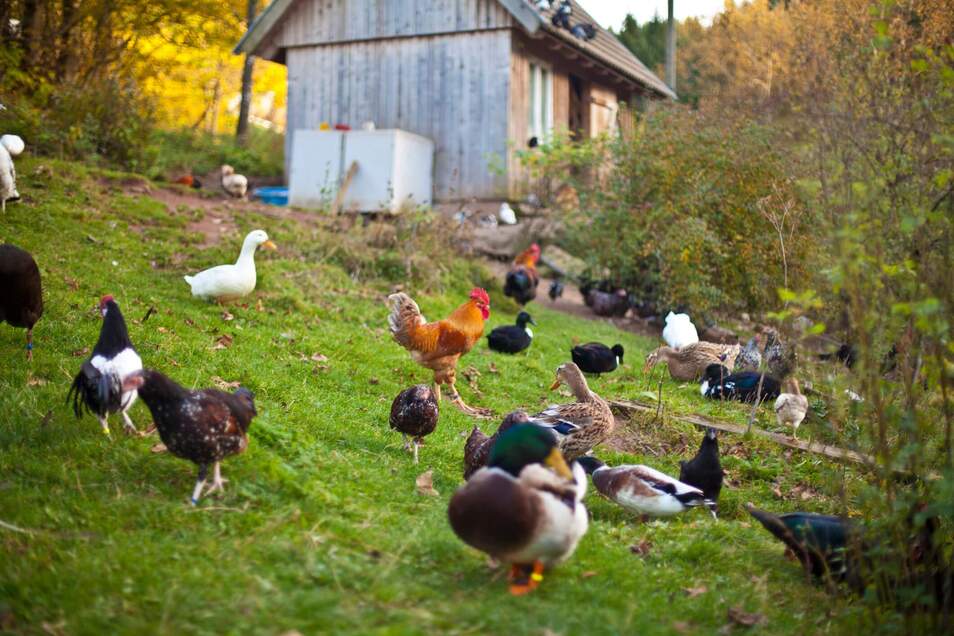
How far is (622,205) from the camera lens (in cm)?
1680

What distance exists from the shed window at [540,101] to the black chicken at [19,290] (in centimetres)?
1550

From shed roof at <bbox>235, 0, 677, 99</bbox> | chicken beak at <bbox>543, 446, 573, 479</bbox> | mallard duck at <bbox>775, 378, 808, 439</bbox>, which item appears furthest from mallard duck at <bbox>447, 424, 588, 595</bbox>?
shed roof at <bbox>235, 0, 677, 99</bbox>

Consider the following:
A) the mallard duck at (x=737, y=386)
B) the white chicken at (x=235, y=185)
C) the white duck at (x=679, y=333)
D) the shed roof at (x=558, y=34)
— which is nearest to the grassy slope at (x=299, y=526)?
the mallard duck at (x=737, y=386)

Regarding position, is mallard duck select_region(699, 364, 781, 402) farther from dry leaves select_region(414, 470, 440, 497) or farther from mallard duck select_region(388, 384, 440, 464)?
dry leaves select_region(414, 470, 440, 497)

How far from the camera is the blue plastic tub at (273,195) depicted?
2123cm

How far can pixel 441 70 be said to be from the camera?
21.0 metres

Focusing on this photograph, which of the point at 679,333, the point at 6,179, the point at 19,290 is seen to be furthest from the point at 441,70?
the point at 19,290

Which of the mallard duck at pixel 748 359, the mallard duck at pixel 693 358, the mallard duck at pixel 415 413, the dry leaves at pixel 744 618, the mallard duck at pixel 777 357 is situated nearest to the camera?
the dry leaves at pixel 744 618

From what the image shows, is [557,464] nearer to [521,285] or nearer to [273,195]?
[521,285]

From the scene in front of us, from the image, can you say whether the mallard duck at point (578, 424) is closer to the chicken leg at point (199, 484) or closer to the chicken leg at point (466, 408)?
the chicken leg at point (466, 408)

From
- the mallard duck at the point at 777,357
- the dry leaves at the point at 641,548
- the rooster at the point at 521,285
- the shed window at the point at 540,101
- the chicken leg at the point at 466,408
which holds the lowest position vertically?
the dry leaves at the point at 641,548

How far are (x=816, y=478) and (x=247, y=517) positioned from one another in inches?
209

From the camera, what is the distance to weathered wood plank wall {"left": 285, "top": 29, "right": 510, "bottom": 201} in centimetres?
2064

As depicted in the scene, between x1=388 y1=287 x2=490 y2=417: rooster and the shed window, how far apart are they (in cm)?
1285
